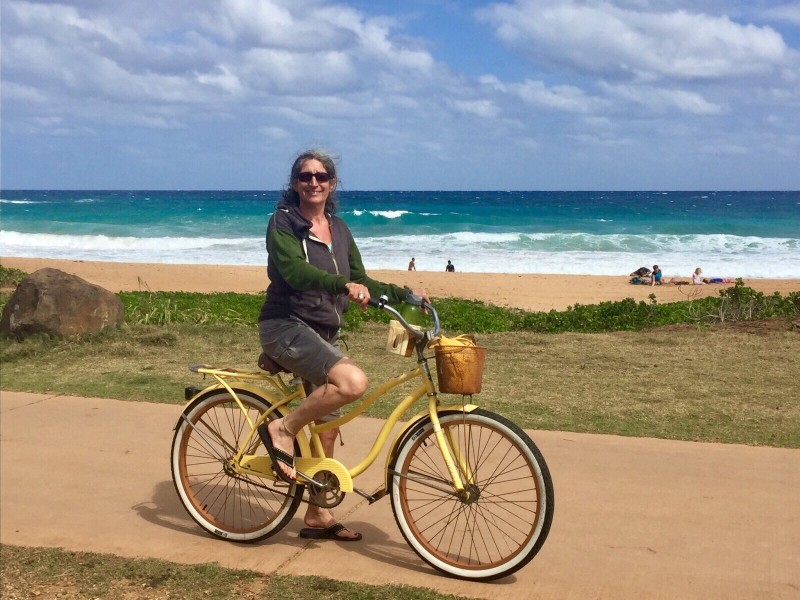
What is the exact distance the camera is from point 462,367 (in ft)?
12.5

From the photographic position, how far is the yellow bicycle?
3.97m

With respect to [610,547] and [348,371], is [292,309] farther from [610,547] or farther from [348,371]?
[610,547]

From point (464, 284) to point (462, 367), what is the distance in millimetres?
20387

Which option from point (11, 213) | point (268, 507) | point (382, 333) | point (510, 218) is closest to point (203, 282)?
point (382, 333)

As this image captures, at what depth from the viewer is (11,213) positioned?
234 ft

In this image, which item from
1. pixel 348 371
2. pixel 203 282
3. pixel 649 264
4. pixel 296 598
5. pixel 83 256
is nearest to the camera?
pixel 296 598

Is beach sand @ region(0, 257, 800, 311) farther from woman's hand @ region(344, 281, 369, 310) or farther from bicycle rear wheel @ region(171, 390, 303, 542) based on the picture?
woman's hand @ region(344, 281, 369, 310)

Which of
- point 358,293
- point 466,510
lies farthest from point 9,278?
point 358,293

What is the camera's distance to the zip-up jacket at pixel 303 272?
4.02m

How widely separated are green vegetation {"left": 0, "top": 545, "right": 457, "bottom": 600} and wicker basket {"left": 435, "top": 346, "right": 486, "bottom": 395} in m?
0.88

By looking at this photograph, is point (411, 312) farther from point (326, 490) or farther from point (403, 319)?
point (326, 490)

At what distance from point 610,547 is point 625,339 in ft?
20.2

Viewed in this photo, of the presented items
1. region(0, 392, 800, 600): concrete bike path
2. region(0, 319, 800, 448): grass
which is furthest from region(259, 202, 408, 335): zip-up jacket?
region(0, 319, 800, 448): grass

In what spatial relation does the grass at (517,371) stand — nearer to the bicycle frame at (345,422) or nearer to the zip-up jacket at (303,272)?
the bicycle frame at (345,422)
